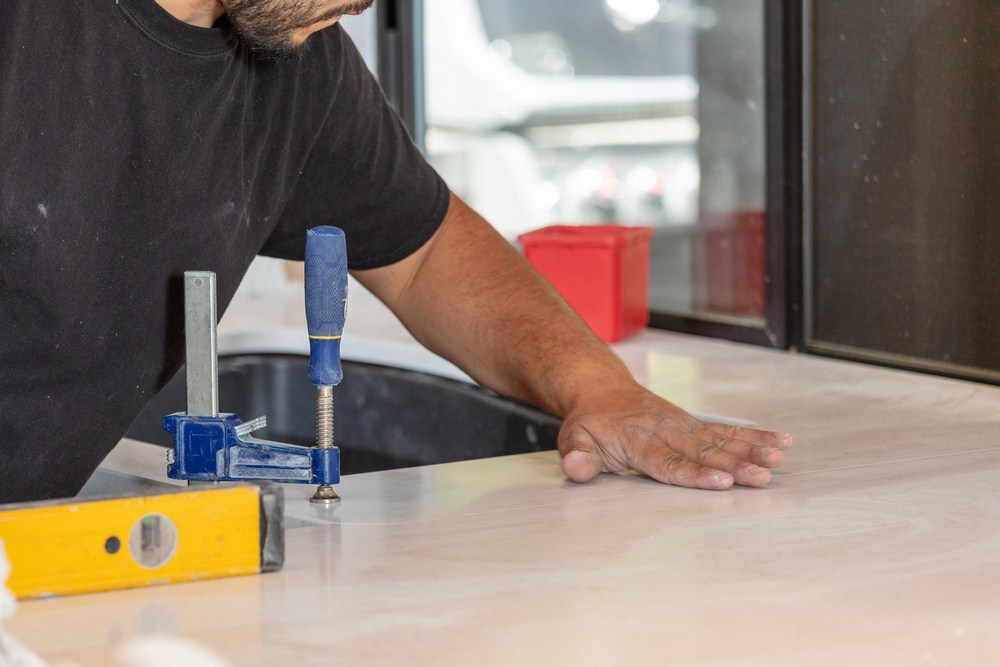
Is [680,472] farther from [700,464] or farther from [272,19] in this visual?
[272,19]

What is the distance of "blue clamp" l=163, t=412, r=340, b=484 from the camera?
35.9 inches

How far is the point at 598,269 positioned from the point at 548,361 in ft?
1.97

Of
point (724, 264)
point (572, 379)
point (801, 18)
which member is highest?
point (801, 18)

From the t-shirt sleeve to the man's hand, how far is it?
36 cm

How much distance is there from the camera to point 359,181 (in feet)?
4.33

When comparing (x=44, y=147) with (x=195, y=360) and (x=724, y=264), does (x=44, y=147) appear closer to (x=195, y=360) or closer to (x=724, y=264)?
(x=195, y=360)

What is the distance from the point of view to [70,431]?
1.11m

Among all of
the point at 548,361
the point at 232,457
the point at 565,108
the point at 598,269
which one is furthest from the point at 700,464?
the point at 565,108

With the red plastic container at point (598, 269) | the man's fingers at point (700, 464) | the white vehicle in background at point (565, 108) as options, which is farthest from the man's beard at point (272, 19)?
the white vehicle in background at point (565, 108)

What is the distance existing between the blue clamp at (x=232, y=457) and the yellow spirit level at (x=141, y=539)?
0.50 ft

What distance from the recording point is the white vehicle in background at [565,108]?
8.15ft

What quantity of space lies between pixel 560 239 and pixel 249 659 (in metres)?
1.25

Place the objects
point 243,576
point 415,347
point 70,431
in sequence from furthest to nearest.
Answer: point 415,347, point 70,431, point 243,576

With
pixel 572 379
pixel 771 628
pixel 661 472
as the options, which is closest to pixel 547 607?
pixel 771 628
